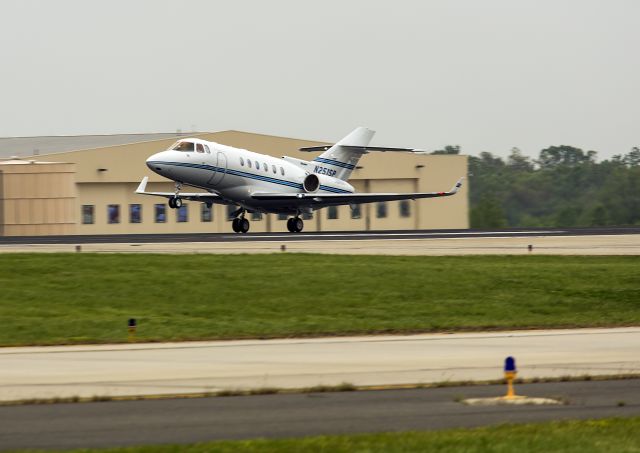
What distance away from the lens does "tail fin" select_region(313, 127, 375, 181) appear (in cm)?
6103

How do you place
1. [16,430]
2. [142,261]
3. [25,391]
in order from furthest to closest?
[142,261]
[25,391]
[16,430]

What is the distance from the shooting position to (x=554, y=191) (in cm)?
14225

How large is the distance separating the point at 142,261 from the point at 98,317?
25.1 feet

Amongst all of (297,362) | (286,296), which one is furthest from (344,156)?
(297,362)

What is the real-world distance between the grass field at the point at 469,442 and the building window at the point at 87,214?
198ft

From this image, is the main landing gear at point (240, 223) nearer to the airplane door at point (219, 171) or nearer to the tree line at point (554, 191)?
the airplane door at point (219, 171)

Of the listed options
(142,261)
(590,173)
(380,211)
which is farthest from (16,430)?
(590,173)

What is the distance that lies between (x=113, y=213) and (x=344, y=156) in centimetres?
1829

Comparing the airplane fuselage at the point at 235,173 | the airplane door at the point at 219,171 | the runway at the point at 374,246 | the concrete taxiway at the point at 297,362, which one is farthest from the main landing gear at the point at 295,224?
the concrete taxiway at the point at 297,362

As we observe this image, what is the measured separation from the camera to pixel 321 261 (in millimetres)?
34438

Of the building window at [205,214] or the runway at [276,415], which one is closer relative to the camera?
the runway at [276,415]

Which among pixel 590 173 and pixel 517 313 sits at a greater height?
pixel 590 173

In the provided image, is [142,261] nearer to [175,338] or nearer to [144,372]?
[175,338]

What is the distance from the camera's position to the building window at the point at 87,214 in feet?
234
